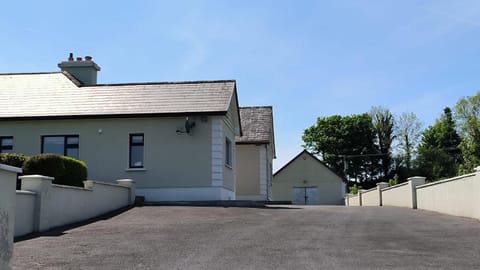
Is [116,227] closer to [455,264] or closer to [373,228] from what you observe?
[373,228]

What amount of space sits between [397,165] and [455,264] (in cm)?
6588

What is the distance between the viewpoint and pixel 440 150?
231ft

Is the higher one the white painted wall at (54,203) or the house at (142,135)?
the house at (142,135)

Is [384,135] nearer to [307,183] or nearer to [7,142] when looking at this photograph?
[307,183]

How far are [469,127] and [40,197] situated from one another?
5783 cm

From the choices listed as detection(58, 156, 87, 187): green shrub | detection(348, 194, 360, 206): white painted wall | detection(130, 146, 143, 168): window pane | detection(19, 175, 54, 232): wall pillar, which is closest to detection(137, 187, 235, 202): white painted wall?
detection(130, 146, 143, 168): window pane

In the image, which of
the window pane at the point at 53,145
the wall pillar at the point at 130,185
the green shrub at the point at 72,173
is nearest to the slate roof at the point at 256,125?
the window pane at the point at 53,145

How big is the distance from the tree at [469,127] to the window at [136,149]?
4637cm

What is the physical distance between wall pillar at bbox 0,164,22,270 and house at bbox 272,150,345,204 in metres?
43.3

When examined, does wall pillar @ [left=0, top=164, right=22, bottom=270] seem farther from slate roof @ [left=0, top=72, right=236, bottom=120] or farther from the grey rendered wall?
the grey rendered wall

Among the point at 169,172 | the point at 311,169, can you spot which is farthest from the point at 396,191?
the point at 311,169

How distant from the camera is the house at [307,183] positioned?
49.3m

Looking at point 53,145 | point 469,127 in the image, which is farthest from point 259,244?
point 469,127

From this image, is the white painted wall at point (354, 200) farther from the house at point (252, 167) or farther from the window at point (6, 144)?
the window at point (6, 144)
